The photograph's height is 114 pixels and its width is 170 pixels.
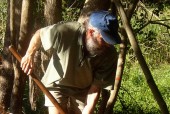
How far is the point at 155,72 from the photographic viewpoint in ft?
40.4

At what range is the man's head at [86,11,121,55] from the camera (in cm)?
299

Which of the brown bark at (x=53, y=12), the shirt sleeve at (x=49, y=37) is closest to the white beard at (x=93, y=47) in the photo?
the shirt sleeve at (x=49, y=37)

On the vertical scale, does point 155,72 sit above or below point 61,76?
below

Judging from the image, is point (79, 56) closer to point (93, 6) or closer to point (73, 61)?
point (73, 61)

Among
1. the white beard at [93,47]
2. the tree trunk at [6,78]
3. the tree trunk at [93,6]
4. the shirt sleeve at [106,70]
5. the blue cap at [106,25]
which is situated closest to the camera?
the blue cap at [106,25]

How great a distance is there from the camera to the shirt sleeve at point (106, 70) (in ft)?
10.9

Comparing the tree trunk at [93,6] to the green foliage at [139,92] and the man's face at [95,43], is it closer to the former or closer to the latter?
the man's face at [95,43]

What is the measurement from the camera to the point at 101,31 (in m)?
3.00

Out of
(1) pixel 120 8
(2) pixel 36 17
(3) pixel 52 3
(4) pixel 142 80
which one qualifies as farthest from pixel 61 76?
(4) pixel 142 80

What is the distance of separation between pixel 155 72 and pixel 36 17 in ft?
24.4

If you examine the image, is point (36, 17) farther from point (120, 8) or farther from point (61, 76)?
point (120, 8)

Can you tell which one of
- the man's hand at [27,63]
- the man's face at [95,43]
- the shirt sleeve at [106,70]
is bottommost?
the shirt sleeve at [106,70]

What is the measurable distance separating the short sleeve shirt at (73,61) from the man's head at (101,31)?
0.12 metres

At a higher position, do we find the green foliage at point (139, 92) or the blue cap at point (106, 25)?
the blue cap at point (106, 25)
